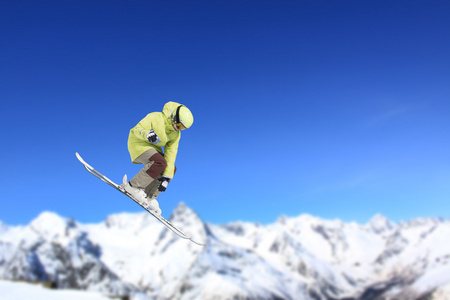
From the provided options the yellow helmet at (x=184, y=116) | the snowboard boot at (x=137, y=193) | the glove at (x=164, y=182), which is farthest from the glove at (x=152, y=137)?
the snowboard boot at (x=137, y=193)

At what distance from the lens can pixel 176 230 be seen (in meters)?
13.0

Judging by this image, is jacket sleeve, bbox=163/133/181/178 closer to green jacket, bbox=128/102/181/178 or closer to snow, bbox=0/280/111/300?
green jacket, bbox=128/102/181/178

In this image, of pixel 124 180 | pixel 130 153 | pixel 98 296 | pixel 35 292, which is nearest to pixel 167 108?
pixel 130 153

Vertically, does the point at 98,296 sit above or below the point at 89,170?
above

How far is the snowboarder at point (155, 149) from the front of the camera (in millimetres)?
10872

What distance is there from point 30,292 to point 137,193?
4084 centimetres

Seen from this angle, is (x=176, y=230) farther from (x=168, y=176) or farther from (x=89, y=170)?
(x=89, y=170)

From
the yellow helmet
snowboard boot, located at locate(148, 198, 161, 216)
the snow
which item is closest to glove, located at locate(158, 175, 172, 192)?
snowboard boot, located at locate(148, 198, 161, 216)

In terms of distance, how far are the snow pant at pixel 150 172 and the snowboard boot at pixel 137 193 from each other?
14cm

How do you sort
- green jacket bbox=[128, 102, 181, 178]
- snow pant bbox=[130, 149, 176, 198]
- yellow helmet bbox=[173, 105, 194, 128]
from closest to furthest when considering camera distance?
yellow helmet bbox=[173, 105, 194, 128]
green jacket bbox=[128, 102, 181, 178]
snow pant bbox=[130, 149, 176, 198]

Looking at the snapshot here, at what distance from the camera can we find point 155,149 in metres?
12.0

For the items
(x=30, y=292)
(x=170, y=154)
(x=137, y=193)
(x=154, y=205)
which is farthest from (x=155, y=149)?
(x=30, y=292)

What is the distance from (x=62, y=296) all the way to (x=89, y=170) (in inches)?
1649

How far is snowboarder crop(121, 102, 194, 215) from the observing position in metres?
10.9
